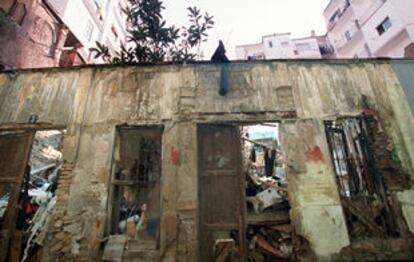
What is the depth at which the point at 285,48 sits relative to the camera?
99.2 ft

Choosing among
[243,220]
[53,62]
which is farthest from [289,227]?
[53,62]

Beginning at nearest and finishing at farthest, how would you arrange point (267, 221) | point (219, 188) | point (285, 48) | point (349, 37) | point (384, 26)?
point (267, 221) → point (219, 188) → point (384, 26) → point (349, 37) → point (285, 48)

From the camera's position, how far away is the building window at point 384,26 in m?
15.8

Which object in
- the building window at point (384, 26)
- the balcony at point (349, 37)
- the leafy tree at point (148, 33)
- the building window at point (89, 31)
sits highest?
the balcony at point (349, 37)

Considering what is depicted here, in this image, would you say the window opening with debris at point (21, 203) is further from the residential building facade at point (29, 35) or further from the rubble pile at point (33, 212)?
the residential building facade at point (29, 35)

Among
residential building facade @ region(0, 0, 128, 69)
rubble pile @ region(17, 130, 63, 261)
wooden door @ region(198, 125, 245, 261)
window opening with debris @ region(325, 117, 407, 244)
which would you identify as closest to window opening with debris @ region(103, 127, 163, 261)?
wooden door @ region(198, 125, 245, 261)

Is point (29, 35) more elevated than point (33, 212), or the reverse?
point (29, 35)

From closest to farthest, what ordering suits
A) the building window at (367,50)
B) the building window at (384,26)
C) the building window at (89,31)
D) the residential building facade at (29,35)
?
the residential building facade at (29,35) < the building window at (89,31) < the building window at (384,26) < the building window at (367,50)

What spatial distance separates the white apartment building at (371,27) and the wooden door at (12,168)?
50.2 feet

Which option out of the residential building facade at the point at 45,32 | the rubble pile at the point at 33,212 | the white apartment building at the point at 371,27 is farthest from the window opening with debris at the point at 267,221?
the white apartment building at the point at 371,27

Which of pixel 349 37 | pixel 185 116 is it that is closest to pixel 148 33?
pixel 185 116

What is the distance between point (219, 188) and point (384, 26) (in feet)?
61.6

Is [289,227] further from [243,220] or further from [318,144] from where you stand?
[318,144]

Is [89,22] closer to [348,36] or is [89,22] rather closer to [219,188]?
[219,188]
